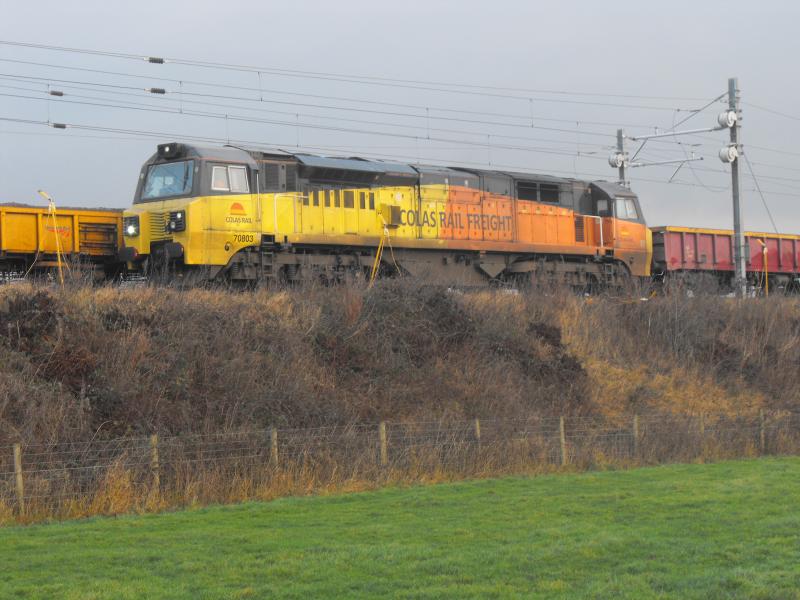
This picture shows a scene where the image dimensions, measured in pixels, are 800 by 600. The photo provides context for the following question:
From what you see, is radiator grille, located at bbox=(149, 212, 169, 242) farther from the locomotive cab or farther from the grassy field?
A: the grassy field

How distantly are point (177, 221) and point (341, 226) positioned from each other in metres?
4.79

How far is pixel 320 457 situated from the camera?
17922 millimetres

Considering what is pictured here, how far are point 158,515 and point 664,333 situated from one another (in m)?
20.0

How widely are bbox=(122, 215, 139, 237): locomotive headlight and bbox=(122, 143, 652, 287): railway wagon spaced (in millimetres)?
33

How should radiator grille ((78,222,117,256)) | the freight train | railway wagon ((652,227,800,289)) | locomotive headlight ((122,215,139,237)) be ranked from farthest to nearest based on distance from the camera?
railway wagon ((652,227,800,289)), radiator grille ((78,222,117,256)), locomotive headlight ((122,215,139,237)), the freight train

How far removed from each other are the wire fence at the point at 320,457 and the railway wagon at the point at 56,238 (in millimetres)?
8816

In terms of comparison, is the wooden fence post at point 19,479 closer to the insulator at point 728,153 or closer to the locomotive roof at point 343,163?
the locomotive roof at point 343,163

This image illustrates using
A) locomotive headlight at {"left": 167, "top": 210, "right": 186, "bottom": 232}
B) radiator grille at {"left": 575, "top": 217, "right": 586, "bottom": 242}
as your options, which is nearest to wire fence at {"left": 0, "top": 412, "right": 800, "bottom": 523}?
locomotive headlight at {"left": 167, "top": 210, "right": 186, "bottom": 232}

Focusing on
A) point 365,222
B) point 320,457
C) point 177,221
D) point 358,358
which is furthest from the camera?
point 365,222

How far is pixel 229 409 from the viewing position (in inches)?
749

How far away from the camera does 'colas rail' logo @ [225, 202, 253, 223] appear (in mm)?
25078

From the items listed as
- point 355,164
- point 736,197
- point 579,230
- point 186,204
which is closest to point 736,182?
point 736,197

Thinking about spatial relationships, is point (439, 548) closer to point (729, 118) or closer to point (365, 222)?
point (365, 222)

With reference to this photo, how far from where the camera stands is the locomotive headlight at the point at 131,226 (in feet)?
83.9
